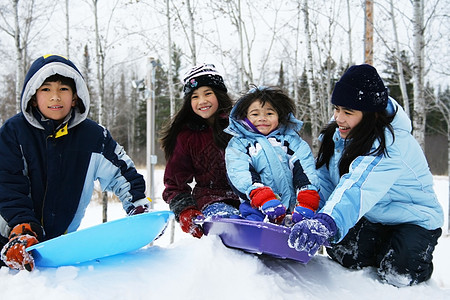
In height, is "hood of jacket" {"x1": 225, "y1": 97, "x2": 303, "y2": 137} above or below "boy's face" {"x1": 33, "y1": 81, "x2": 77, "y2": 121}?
below

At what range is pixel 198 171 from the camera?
2.61 m

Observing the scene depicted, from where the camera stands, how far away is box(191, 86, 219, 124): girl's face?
2566mm

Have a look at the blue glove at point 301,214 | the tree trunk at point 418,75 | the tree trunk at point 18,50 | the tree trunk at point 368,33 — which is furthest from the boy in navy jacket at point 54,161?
the tree trunk at point 18,50

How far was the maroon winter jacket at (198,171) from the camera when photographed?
2535mm

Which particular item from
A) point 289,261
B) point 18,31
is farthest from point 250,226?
point 18,31

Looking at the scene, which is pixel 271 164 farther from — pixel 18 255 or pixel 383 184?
pixel 18 255

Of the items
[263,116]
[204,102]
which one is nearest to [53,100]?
[204,102]

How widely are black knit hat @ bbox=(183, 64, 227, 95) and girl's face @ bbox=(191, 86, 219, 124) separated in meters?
0.04

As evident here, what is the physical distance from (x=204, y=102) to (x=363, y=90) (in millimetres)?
1075

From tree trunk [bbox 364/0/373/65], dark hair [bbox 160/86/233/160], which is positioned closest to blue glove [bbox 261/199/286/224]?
dark hair [bbox 160/86/233/160]

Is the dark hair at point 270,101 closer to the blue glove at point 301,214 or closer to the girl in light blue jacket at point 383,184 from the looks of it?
the girl in light blue jacket at point 383,184

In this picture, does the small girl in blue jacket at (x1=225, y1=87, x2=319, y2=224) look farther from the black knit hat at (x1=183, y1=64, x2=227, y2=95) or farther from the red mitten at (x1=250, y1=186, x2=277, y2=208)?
the black knit hat at (x1=183, y1=64, x2=227, y2=95)

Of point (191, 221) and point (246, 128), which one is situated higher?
point (246, 128)

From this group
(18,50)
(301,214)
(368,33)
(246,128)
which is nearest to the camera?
(301,214)
